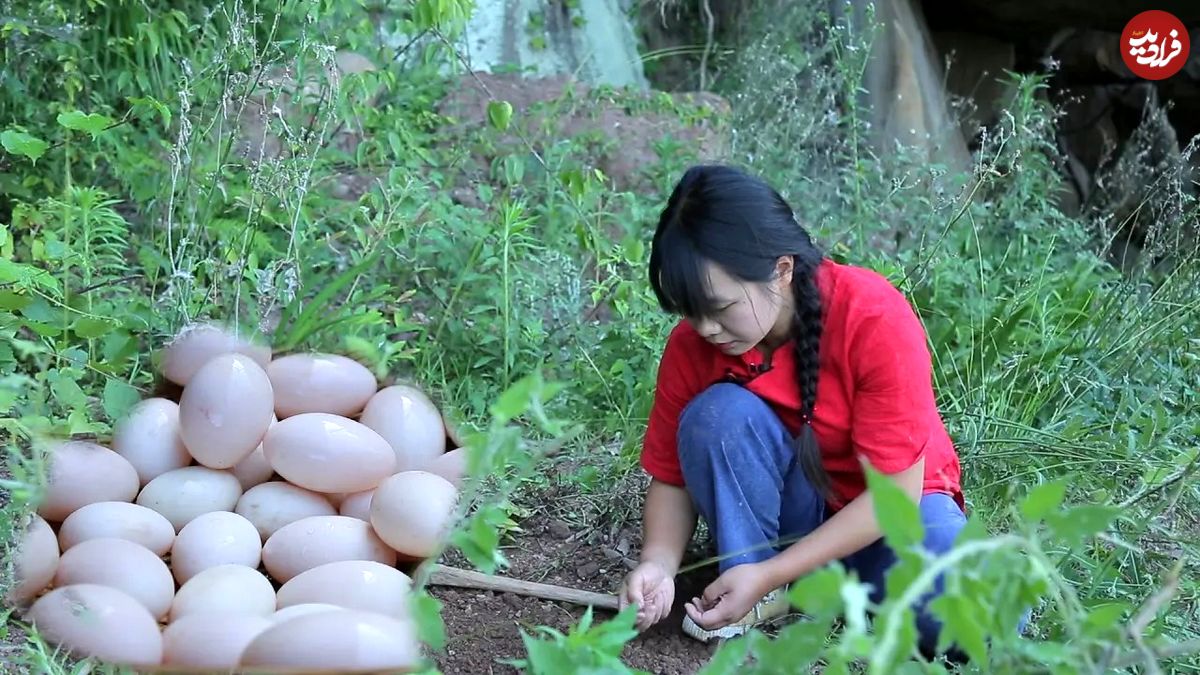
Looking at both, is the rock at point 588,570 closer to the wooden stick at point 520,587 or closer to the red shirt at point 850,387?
the wooden stick at point 520,587

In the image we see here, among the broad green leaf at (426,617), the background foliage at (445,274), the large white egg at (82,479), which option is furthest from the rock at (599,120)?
the broad green leaf at (426,617)

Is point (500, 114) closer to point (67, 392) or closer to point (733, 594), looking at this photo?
point (67, 392)

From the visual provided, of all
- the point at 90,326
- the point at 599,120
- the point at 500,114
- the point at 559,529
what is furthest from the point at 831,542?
the point at 599,120

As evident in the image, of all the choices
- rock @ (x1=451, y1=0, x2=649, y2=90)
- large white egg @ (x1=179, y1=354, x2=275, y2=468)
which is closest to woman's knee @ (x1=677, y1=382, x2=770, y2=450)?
large white egg @ (x1=179, y1=354, x2=275, y2=468)

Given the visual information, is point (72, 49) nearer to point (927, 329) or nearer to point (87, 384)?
point (87, 384)

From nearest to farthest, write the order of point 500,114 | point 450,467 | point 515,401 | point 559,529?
point 515,401, point 450,467, point 559,529, point 500,114

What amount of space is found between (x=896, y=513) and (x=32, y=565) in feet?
3.31

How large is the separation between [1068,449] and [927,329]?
588 mm

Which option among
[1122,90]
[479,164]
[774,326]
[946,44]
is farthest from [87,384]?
[1122,90]

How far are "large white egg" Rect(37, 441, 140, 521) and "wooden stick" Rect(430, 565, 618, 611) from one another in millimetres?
439

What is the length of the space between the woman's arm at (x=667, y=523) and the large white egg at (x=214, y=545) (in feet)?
1.75

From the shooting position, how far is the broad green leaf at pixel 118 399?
5.12ft

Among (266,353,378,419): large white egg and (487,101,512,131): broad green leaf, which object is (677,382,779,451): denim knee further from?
(487,101,512,131): broad green leaf

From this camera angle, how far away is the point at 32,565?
4.33 feet
